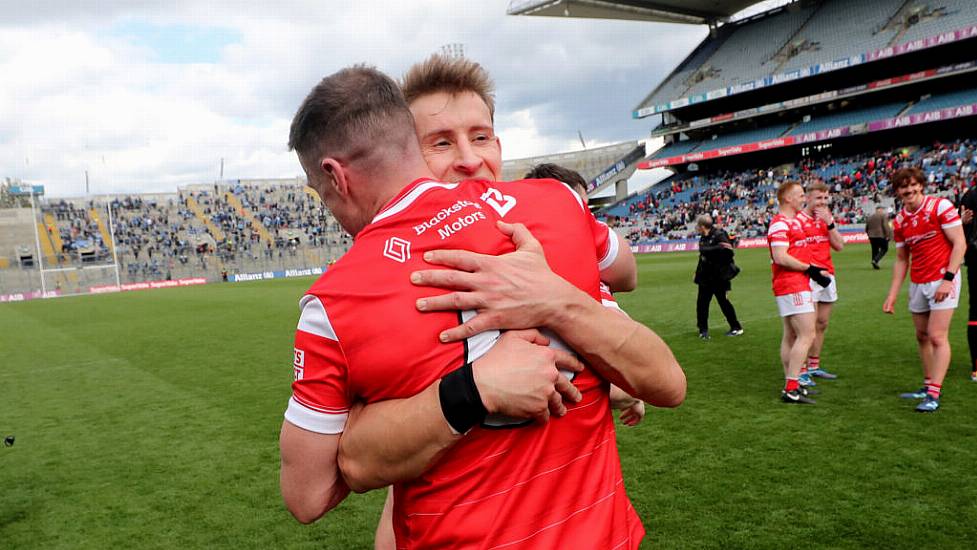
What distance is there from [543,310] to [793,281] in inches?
244

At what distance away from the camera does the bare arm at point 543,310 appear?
143 centimetres

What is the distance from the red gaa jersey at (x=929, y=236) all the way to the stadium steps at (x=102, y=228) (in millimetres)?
55881

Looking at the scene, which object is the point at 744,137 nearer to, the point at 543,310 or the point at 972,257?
the point at 972,257

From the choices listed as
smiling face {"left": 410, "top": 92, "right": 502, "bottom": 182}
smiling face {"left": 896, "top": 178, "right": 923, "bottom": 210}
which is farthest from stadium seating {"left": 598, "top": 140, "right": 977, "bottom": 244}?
smiling face {"left": 410, "top": 92, "right": 502, "bottom": 182}

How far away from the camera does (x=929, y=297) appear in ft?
21.2

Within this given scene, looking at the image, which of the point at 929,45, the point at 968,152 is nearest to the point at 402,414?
the point at 968,152

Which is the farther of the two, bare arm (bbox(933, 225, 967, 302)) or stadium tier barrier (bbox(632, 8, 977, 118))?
stadium tier barrier (bbox(632, 8, 977, 118))

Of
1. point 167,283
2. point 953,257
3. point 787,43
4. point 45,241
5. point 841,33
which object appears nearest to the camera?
point 953,257

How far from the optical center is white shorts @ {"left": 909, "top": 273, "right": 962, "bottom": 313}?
6.30m

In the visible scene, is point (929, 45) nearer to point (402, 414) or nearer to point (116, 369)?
point (116, 369)

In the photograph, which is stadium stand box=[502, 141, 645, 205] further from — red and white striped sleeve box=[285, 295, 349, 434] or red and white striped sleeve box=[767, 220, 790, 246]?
red and white striped sleeve box=[285, 295, 349, 434]

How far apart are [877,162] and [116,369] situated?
4222 centimetres

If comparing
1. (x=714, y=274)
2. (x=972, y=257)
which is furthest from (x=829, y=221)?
(x=714, y=274)

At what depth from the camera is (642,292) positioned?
718 inches
